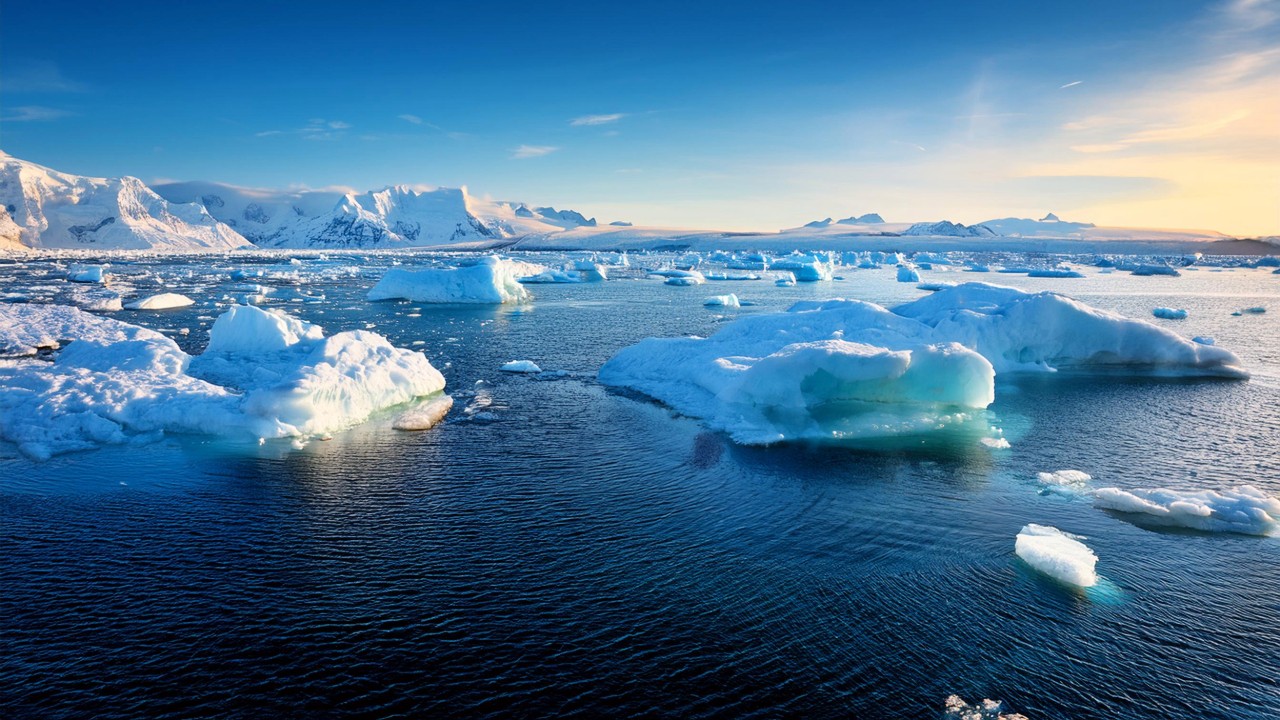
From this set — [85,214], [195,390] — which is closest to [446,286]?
[195,390]

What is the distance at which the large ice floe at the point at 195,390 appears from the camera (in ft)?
42.4

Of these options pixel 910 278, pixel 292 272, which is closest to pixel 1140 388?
pixel 910 278

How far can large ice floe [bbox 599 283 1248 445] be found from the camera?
Result: 15.0m

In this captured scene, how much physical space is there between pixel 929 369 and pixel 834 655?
990cm

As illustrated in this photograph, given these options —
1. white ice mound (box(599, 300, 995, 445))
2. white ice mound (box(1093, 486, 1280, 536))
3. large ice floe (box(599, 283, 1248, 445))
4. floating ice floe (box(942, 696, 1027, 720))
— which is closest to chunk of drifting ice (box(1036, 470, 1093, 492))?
white ice mound (box(1093, 486, 1280, 536))

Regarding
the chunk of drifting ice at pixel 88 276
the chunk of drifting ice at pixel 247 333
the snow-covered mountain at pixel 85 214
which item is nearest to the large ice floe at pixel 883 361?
the chunk of drifting ice at pixel 247 333

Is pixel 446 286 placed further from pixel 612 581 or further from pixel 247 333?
pixel 612 581

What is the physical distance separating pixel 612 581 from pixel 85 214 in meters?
181

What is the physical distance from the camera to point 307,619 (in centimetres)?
724

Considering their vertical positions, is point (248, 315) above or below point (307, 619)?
above

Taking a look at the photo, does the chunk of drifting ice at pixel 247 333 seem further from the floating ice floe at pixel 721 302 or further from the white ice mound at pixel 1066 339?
the floating ice floe at pixel 721 302

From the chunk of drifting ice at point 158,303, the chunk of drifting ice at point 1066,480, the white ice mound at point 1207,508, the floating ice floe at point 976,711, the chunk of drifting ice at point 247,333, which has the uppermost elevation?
the chunk of drifting ice at point 247,333

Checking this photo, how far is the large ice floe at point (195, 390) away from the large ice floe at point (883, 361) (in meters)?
6.14

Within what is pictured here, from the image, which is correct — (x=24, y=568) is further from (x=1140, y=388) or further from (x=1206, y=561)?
(x=1140, y=388)
